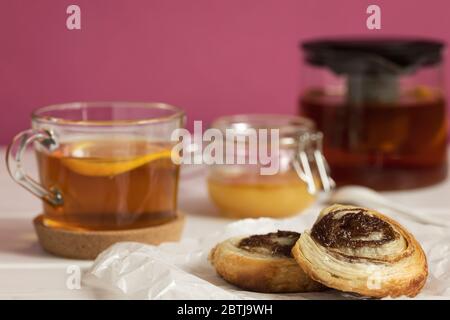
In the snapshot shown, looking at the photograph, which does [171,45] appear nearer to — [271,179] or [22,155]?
[271,179]

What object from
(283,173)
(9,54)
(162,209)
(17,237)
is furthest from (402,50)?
(9,54)

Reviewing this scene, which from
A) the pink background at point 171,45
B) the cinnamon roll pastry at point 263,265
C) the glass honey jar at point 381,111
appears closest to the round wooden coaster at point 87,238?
the cinnamon roll pastry at point 263,265

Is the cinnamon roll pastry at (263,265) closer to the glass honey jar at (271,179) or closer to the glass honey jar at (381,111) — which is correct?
the glass honey jar at (271,179)

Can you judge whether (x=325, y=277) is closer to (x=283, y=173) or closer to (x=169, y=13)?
(x=283, y=173)

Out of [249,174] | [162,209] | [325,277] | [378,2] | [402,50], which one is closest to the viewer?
[325,277]

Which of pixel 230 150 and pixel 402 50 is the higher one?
pixel 402 50

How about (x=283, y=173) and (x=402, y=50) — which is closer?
(x=283, y=173)

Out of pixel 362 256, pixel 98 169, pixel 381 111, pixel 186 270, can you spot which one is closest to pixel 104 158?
pixel 98 169
